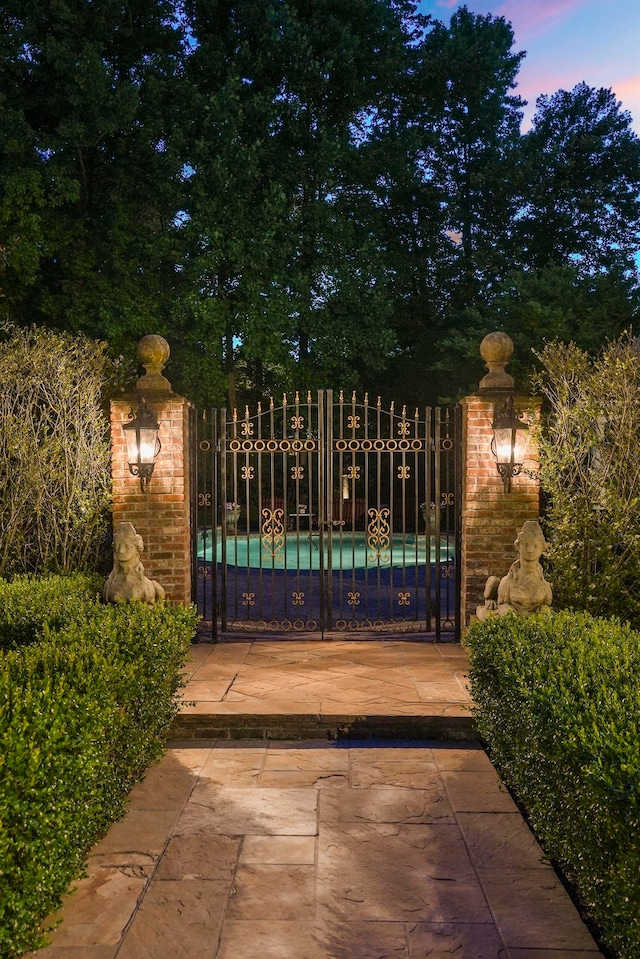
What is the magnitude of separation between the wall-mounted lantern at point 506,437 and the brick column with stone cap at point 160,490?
2.84 metres

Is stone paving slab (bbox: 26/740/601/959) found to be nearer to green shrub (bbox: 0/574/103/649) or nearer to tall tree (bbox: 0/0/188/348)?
green shrub (bbox: 0/574/103/649)

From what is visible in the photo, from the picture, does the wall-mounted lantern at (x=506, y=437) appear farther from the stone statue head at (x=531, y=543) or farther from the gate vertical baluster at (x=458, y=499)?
the stone statue head at (x=531, y=543)

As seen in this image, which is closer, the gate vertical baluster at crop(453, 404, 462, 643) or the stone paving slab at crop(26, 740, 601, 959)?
the stone paving slab at crop(26, 740, 601, 959)

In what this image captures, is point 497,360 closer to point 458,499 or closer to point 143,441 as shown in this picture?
point 458,499

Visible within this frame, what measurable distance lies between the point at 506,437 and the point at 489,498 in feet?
1.93

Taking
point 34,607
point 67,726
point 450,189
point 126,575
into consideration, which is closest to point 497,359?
point 126,575

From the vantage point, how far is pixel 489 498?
6914 mm

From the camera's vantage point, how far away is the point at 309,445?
299 inches

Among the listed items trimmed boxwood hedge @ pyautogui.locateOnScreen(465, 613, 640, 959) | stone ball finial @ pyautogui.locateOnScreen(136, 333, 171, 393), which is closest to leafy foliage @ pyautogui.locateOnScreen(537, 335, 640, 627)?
trimmed boxwood hedge @ pyautogui.locateOnScreen(465, 613, 640, 959)

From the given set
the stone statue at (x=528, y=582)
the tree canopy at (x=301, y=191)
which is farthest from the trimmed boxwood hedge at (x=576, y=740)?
the tree canopy at (x=301, y=191)

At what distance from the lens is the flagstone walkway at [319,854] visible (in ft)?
8.89

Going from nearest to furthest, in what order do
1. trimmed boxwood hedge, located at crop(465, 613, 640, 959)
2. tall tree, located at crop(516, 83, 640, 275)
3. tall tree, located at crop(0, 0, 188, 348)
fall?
trimmed boxwood hedge, located at crop(465, 613, 640, 959), tall tree, located at crop(0, 0, 188, 348), tall tree, located at crop(516, 83, 640, 275)

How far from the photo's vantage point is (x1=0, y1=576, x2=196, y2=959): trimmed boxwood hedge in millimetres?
2373

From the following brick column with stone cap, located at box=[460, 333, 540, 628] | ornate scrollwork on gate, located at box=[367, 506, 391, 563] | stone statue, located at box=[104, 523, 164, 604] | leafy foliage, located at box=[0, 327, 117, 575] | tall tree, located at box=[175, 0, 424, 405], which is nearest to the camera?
stone statue, located at box=[104, 523, 164, 604]
